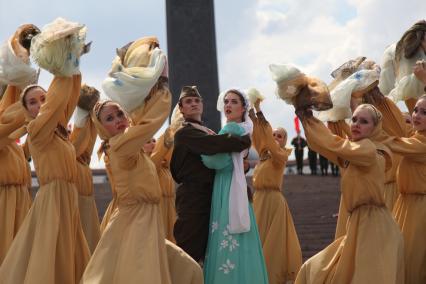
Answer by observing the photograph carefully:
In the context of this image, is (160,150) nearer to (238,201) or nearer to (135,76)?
(238,201)

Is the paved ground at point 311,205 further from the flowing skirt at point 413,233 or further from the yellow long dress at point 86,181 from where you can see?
the flowing skirt at point 413,233

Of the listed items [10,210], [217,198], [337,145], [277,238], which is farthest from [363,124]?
[10,210]

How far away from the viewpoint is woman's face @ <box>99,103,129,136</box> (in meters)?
6.06

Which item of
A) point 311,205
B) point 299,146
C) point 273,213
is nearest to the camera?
point 273,213

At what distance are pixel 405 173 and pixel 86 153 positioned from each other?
9.54 ft

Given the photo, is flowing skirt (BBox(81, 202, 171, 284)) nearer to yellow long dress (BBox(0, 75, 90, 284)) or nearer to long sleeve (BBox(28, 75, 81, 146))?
yellow long dress (BBox(0, 75, 90, 284))

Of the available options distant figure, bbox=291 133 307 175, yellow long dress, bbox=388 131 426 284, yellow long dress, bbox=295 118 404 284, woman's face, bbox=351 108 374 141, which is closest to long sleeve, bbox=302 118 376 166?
yellow long dress, bbox=295 118 404 284

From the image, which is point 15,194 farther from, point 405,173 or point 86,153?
point 405,173

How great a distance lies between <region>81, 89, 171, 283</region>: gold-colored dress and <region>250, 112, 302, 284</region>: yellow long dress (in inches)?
96.1

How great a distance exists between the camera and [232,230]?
6.13m

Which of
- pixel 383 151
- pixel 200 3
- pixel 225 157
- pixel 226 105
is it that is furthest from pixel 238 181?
pixel 200 3

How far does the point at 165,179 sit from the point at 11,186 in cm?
224

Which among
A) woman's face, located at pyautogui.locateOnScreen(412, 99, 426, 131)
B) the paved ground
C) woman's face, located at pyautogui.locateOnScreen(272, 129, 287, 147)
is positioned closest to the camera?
woman's face, located at pyautogui.locateOnScreen(412, 99, 426, 131)

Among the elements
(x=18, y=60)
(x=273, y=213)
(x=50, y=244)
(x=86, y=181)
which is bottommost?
(x=273, y=213)
